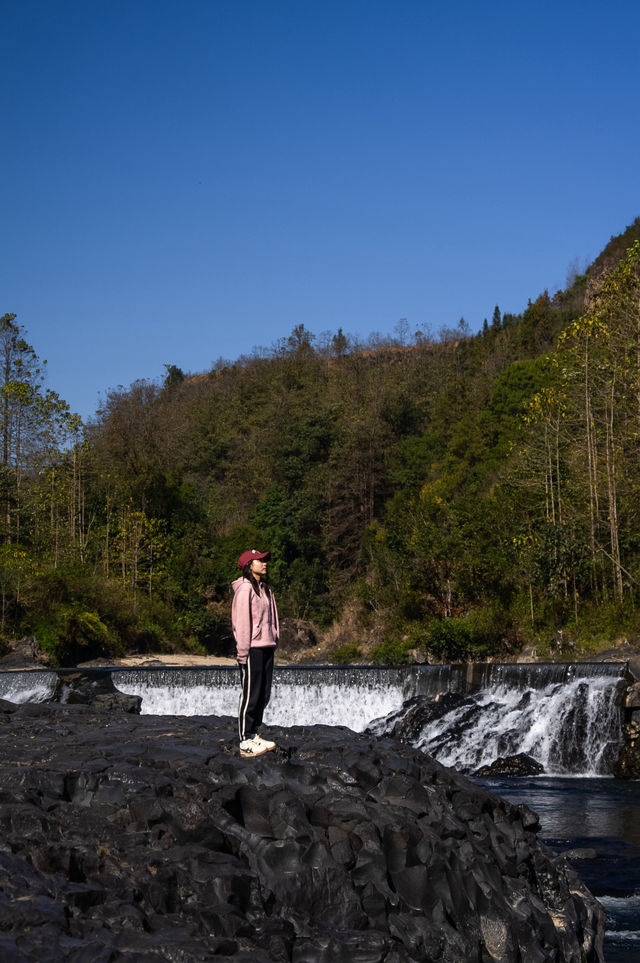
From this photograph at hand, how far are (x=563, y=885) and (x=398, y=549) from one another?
878 inches

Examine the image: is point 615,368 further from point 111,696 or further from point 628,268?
point 111,696

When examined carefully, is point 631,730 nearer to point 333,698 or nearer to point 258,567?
point 333,698

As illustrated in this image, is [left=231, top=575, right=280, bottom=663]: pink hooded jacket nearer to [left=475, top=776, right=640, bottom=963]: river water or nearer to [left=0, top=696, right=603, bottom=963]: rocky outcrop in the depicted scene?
[left=0, top=696, right=603, bottom=963]: rocky outcrop

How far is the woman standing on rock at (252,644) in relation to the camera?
7145 millimetres

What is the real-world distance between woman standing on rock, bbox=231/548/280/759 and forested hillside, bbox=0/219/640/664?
15.8 metres

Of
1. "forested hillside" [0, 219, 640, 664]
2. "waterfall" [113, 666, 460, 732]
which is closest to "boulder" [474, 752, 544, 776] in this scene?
"waterfall" [113, 666, 460, 732]

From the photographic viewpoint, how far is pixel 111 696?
15.6m

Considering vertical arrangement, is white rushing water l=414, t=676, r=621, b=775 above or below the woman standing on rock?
below

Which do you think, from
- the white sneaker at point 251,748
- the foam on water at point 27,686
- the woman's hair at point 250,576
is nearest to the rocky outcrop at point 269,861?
the white sneaker at point 251,748

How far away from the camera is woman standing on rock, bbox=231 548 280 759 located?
714cm

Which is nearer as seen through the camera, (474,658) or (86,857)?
(86,857)

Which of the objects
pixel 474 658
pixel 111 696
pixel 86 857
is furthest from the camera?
pixel 474 658

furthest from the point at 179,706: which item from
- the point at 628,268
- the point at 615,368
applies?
the point at 628,268

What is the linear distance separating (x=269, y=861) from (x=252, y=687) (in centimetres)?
139
